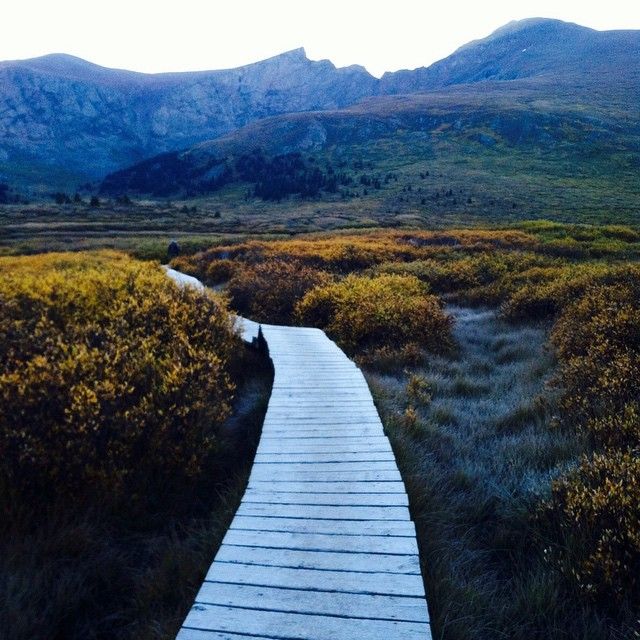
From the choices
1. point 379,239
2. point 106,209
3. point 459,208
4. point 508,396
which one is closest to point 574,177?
point 459,208

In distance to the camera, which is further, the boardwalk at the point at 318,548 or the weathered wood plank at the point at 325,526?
the weathered wood plank at the point at 325,526

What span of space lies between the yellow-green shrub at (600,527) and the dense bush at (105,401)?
2.99 metres

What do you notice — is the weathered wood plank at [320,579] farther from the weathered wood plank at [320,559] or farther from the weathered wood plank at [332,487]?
the weathered wood plank at [332,487]

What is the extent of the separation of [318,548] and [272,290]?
1124cm

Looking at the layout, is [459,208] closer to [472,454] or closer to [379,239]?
[379,239]

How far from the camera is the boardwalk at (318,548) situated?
2693 millimetres

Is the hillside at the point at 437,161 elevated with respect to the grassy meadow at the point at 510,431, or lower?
lower

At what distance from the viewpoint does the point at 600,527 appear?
11.4 feet

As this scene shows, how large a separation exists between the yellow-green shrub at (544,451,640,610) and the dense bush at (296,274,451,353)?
5.41m

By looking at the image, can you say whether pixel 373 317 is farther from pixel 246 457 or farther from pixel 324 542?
pixel 324 542

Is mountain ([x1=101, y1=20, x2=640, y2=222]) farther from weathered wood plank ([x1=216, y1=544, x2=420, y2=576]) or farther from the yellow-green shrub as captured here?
weathered wood plank ([x1=216, y1=544, x2=420, y2=576])

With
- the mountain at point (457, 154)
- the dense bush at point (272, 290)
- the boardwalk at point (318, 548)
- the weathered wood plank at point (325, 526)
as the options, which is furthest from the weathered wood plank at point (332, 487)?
the mountain at point (457, 154)

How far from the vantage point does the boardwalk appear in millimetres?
2693

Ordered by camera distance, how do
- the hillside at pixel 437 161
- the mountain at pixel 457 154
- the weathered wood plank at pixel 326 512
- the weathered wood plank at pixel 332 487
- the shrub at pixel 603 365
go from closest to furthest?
1. the weathered wood plank at pixel 326 512
2. the weathered wood plank at pixel 332 487
3. the shrub at pixel 603 365
4. the hillside at pixel 437 161
5. the mountain at pixel 457 154
